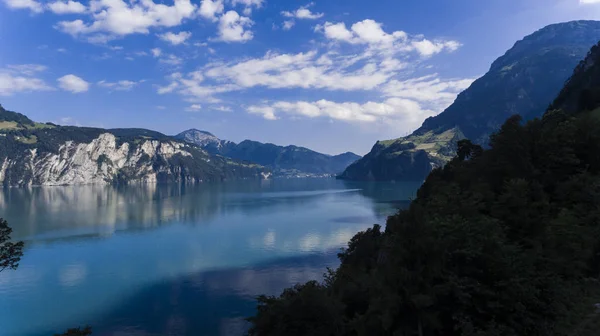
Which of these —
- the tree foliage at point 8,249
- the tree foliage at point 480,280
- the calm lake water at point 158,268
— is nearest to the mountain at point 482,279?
the tree foliage at point 480,280

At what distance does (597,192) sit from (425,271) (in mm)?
21262

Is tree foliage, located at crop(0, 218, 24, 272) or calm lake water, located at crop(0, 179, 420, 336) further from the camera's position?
calm lake water, located at crop(0, 179, 420, 336)

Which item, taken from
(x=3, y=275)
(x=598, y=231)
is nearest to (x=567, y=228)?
(x=598, y=231)

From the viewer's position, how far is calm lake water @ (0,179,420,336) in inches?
2274

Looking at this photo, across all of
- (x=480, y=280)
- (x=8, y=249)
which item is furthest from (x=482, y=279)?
(x=8, y=249)

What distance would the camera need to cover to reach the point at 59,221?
149250 millimetres

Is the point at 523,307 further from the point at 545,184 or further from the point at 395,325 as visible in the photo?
the point at 545,184

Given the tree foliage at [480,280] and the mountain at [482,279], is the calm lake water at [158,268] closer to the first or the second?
the tree foliage at [480,280]

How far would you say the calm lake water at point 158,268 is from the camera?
57750 millimetres

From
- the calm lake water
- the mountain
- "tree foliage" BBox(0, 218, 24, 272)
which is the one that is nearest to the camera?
the mountain

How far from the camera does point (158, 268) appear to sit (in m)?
86.0

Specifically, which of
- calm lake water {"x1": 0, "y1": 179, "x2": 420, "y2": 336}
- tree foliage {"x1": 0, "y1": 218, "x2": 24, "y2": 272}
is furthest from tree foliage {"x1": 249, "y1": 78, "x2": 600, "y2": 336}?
calm lake water {"x1": 0, "y1": 179, "x2": 420, "y2": 336}

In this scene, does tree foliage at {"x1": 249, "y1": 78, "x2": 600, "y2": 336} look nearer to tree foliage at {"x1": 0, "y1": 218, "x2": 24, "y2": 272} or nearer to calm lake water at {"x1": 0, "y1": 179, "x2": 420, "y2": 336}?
tree foliage at {"x1": 0, "y1": 218, "x2": 24, "y2": 272}

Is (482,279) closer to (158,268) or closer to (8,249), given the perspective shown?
(8,249)
